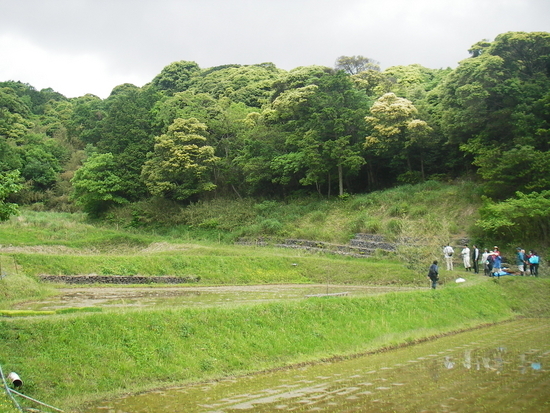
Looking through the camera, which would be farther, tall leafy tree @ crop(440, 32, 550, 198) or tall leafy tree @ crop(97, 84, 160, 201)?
tall leafy tree @ crop(97, 84, 160, 201)

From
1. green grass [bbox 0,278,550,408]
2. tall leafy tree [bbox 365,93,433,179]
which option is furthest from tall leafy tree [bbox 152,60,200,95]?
green grass [bbox 0,278,550,408]

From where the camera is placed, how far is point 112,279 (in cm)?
2291

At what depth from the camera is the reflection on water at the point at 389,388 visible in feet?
27.4

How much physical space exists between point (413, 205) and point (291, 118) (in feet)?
50.4

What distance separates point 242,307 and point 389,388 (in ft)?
17.3

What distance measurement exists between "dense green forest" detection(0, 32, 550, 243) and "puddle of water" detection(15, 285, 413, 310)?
1201 centimetres

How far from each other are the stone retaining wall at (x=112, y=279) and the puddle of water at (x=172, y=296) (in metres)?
1.78

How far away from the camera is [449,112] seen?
3397 centimetres

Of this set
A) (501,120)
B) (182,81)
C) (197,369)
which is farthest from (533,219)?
(182,81)

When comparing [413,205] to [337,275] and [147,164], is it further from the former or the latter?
[147,164]

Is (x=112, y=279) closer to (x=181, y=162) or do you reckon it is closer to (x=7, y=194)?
(x=7, y=194)

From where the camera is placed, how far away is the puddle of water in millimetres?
15797

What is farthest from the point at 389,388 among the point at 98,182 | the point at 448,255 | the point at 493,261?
the point at 98,182

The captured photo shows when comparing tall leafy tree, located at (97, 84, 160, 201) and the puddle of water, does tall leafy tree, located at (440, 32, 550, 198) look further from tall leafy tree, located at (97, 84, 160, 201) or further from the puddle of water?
tall leafy tree, located at (97, 84, 160, 201)
